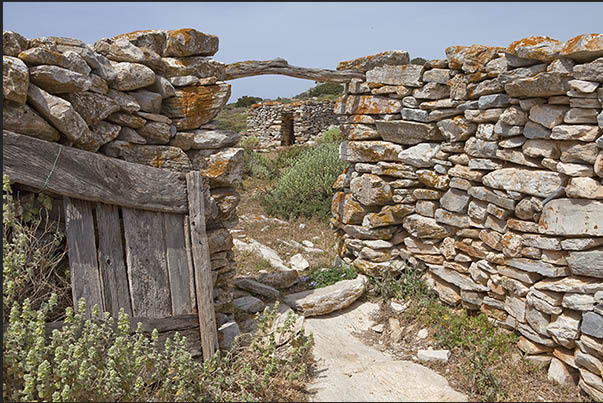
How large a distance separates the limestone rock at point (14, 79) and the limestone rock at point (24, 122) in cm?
7

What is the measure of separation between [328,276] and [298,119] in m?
10.9

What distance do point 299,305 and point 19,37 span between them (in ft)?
11.3

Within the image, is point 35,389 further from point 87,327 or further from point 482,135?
point 482,135

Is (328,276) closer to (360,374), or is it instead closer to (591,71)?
(360,374)

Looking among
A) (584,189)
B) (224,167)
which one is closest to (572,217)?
(584,189)

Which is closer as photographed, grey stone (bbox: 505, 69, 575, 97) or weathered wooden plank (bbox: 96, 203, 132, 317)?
weathered wooden plank (bbox: 96, 203, 132, 317)

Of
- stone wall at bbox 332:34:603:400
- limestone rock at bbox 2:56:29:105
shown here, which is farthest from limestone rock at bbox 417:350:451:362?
limestone rock at bbox 2:56:29:105

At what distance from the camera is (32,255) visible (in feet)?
10.4

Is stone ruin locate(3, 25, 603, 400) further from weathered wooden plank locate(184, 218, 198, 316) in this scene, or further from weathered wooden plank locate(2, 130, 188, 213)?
weathered wooden plank locate(184, 218, 198, 316)

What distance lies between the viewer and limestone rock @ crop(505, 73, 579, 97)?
12.0ft

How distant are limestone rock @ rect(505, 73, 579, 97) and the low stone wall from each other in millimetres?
2487

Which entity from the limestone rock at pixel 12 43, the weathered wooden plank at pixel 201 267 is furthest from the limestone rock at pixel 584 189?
the limestone rock at pixel 12 43

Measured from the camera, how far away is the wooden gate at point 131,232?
3.19 m

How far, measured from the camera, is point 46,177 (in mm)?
3148
